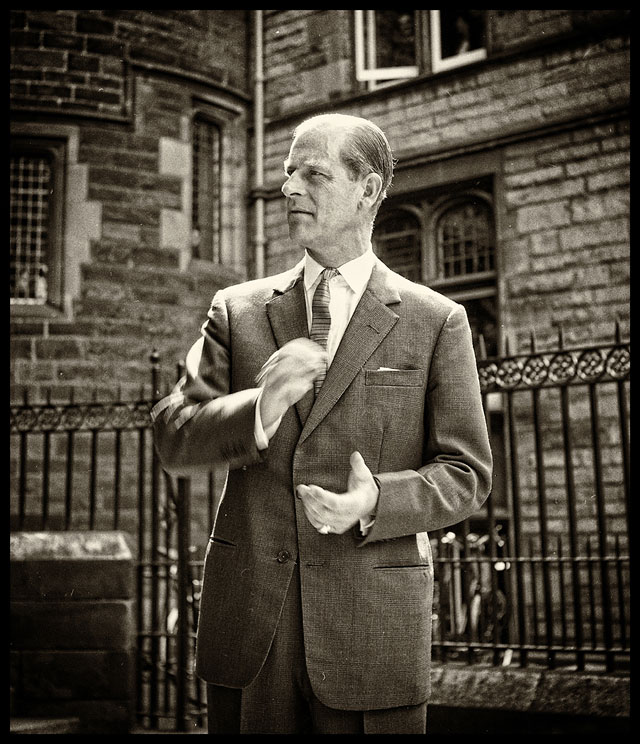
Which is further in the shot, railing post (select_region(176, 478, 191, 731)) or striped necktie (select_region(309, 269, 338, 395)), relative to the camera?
railing post (select_region(176, 478, 191, 731))

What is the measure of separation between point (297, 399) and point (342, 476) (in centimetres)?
20

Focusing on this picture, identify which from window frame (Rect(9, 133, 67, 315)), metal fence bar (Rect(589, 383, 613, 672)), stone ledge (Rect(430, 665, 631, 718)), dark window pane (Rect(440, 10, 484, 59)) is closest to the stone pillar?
stone ledge (Rect(430, 665, 631, 718))

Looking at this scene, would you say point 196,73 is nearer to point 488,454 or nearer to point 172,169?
point 172,169

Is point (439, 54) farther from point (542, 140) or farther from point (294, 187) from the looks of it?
point (294, 187)

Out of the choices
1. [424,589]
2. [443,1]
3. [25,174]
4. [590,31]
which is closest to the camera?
[424,589]

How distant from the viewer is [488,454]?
166 centimetres

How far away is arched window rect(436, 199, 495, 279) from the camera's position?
7.65m

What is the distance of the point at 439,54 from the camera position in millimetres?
7758

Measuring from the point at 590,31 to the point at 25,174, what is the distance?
497 cm

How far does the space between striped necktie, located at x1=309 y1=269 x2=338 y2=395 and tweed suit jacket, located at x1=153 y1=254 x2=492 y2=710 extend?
0.03 m

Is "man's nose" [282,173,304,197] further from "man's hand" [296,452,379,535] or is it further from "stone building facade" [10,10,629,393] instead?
"stone building facade" [10,10,629,393]

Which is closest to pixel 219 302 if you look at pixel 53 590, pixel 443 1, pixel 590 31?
pixel 443 1

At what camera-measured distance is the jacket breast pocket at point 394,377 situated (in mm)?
1649

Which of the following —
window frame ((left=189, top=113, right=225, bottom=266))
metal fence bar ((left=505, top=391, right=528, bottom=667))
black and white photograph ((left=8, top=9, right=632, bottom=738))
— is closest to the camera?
black and white photograph ((left=8, top=9, right=632, bottom=738))
